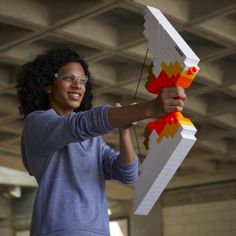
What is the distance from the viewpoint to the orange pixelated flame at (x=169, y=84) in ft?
3.81

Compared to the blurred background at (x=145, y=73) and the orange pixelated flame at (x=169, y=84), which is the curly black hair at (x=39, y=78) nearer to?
the orange pixelated flame at (x=169, y=84)

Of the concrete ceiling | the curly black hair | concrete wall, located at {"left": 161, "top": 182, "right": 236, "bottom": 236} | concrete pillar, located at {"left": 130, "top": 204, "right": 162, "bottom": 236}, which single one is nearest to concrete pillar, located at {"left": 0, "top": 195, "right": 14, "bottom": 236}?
concrete pillar, located at {"left": 130, "top": 204, "right": 162, "bottom": 236}

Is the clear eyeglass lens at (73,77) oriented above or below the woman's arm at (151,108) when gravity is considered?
above

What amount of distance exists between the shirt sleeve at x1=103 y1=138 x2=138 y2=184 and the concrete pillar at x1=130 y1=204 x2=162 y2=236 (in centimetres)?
882

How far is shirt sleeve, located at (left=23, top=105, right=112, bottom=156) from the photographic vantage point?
50.7 inches

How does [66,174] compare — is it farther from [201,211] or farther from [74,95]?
[201,211]

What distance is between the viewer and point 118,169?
1509 millimetres

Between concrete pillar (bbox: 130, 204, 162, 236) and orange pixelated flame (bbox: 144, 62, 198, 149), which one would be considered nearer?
orange pixelated flame (bbox: 144, 62, 198, 149)

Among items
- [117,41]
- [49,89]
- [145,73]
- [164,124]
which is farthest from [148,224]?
[164,124]

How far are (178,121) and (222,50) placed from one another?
4.17m

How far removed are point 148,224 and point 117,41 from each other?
5874 millimetres

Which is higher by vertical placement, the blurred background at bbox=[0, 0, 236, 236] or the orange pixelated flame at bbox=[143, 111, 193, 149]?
the blurred background at bbox=[0, 0, 236, 236]

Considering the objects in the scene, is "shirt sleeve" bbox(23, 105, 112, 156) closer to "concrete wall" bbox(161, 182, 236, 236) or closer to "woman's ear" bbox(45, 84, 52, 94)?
"woman's ear" bbox(45, 84, 52, 94)

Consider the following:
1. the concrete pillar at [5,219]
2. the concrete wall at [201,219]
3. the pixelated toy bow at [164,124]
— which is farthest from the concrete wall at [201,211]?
the pixelated toy bow at [164,124]
